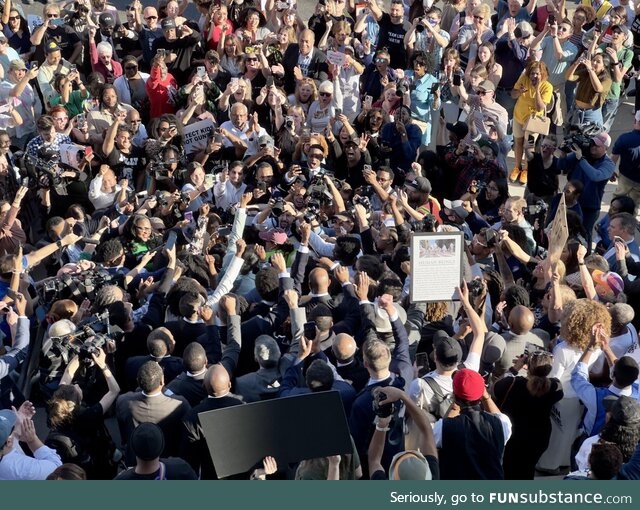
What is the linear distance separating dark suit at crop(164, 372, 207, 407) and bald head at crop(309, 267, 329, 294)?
53.5 inches

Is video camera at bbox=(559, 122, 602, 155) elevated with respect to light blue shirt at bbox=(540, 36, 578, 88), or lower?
lower

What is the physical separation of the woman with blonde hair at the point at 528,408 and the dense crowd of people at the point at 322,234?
0.7 inches

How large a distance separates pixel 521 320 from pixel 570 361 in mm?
449

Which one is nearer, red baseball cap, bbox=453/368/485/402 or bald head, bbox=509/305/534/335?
red baseball cap, bbox=453/368/485/402

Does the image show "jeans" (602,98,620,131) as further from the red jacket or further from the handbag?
the red jacket

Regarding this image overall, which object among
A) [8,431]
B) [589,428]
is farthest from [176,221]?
[589,428]

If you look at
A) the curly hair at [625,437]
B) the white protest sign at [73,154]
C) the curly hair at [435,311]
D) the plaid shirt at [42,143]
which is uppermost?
the plaid shirt at [42,143]

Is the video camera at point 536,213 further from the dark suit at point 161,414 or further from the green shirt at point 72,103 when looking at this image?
the green shirt at point 72,103

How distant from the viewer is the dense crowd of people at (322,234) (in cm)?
705

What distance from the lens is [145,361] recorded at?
7867 mm

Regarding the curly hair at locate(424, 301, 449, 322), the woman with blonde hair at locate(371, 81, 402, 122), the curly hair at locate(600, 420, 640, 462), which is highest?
the woman with blonde hair at locate(371, 81, 402, 122)

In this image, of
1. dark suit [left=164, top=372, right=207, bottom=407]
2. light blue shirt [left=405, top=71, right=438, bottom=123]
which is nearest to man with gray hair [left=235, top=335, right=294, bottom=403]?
dark suit [left=164, top=372, right=207, bottom=407]

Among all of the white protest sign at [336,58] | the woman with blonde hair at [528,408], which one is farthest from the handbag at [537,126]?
the woman with blonde hair at [528,408]

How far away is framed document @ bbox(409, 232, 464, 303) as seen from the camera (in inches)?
315
